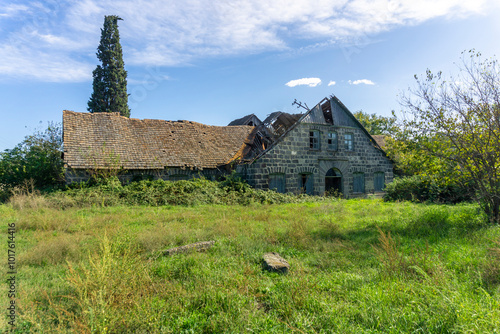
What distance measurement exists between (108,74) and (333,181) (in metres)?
22.9

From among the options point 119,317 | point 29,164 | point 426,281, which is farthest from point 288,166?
point 29,164

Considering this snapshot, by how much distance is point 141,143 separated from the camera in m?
18.8

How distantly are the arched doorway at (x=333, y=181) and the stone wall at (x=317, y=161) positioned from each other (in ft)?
0.95

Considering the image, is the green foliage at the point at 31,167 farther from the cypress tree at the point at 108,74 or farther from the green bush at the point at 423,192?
the green bush at the point at 423,192

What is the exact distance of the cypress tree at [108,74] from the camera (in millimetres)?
26719

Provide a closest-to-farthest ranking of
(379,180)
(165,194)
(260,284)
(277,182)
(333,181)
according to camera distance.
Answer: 1. (260,284)
2. (165,194)
3. (277,182)
4. (333,181)
5. (379,180)

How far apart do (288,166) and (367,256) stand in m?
12.2

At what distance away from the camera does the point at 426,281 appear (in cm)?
409

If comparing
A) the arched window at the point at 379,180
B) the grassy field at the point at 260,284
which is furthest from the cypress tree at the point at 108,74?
the arched window at the point at 379,180

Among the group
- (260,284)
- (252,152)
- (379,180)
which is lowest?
(260,284)

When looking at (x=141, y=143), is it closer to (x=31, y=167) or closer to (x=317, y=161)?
(x=31, y=167)

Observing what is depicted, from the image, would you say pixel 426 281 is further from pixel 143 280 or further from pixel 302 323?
pixel 143 280

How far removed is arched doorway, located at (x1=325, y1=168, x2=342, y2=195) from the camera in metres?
Result: 19.8

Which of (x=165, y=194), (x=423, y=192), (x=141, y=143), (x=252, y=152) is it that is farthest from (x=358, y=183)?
(x=141, y=143)
